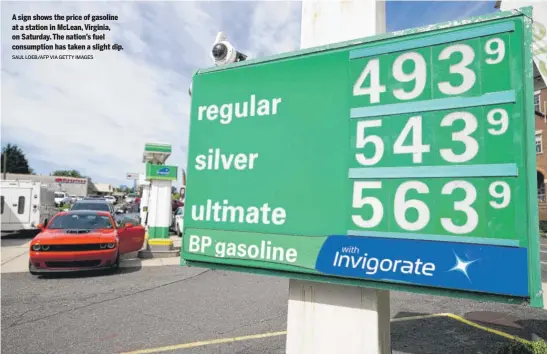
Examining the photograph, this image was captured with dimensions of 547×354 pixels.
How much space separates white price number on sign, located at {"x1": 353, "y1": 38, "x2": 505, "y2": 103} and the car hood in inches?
320

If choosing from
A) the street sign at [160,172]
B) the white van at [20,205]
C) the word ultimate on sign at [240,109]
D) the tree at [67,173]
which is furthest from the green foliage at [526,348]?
the tree at [67,173]

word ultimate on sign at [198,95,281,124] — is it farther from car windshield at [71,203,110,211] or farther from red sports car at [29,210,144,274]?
car windshield at [71,203,110,211]

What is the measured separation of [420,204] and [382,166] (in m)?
0.29

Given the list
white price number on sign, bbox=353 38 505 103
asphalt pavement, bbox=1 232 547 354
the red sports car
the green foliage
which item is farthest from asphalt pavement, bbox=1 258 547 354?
white price number on sign, bbox=353 38 505 103

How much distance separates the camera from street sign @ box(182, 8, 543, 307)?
1.68m

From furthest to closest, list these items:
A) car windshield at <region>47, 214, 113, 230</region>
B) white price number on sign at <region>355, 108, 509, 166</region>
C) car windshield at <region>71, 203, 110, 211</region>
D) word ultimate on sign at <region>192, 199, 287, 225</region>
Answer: car windshield at <region>71, 203, 110, 211</region>, car windshield at <region>47, 214, 113, 230</region>, word ultimate on sign at <region>192, 199, 287, 225</region>, white price number on sign at <region>355, 108, 509, 166</region>

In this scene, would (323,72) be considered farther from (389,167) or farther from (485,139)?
(485,139)

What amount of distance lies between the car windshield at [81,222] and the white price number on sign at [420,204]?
8951mm

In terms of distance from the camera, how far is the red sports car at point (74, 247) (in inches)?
314

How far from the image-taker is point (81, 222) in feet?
30.6

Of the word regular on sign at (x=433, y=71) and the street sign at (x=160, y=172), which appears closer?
the word regular on sign at (x=433, y=71)

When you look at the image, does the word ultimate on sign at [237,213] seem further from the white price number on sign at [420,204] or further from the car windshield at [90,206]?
the car windshield at [90,206]

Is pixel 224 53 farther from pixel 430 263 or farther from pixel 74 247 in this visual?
pixel 74 247

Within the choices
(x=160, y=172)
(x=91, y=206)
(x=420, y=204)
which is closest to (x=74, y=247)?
(x=160, y=172)
